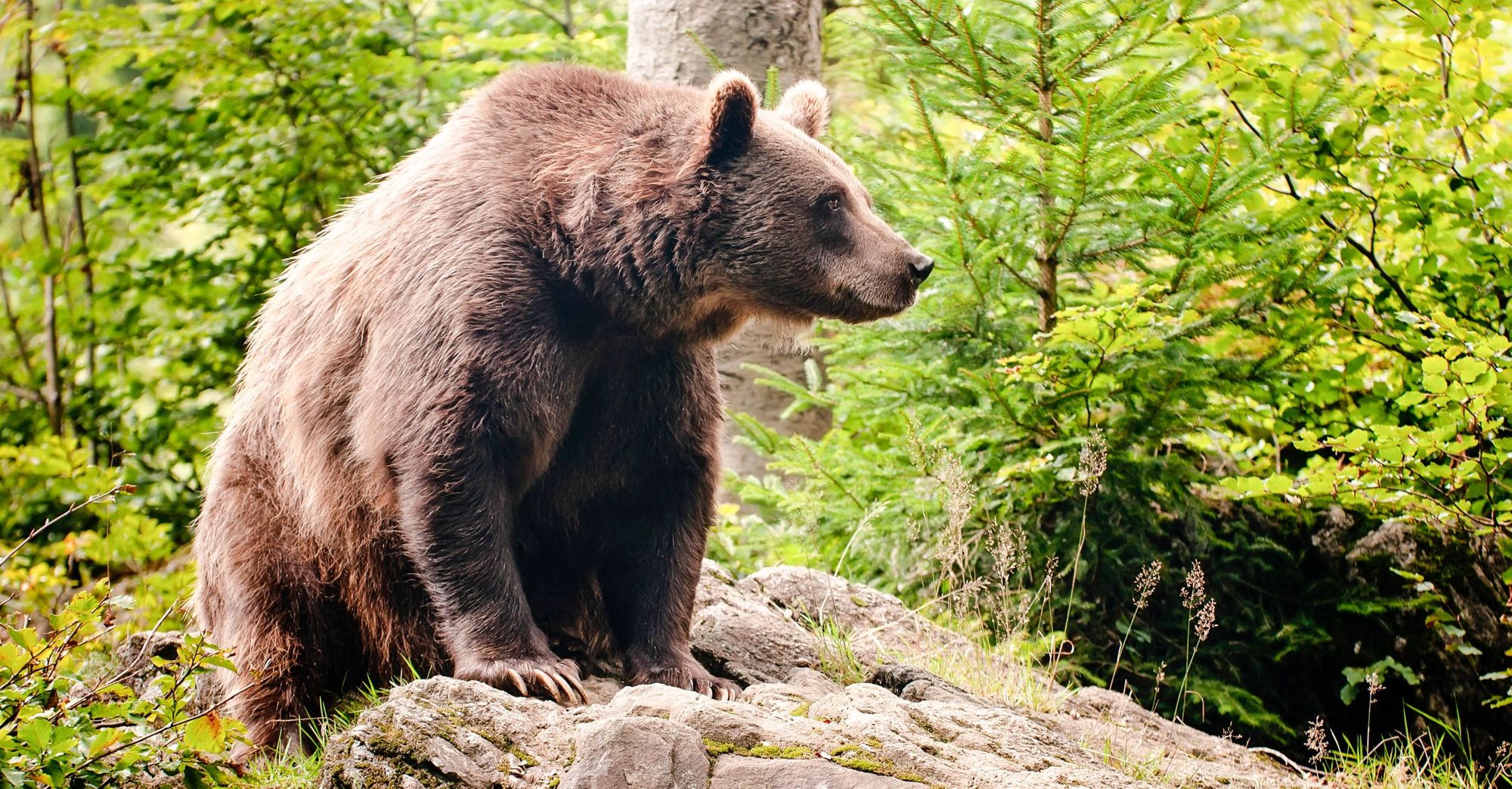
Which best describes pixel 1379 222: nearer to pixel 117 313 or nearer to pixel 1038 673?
pixel 1038 673

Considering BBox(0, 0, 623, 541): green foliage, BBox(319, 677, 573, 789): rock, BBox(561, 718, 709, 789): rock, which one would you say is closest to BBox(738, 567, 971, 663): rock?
BBox(319, 677, 573, 789): rock

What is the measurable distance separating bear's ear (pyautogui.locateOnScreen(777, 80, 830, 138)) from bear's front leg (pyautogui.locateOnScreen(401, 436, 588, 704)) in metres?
1.90

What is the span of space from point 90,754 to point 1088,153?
4030mm

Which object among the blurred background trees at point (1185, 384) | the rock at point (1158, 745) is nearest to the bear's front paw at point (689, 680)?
the blurred background trees at point (1185, 384)

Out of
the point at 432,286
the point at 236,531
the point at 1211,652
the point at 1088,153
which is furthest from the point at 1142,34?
the point at 236,531

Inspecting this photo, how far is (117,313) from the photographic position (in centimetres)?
939

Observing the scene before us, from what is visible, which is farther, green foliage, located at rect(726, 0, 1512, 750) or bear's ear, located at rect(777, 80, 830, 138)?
green foliage, located at rect(726, 0, 1512, 750)

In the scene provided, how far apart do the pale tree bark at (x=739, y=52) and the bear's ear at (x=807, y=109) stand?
6.46 ft

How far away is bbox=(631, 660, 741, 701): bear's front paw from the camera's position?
3955 mm

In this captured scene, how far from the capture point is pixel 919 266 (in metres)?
4.34

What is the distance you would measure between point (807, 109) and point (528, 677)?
2.45 meters

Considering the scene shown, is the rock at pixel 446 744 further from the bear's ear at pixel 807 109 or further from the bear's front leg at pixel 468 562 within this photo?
the bear's ear at pixel 807 109

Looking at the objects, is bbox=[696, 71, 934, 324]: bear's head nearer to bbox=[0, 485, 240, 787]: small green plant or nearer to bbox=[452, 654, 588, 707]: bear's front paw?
bbox=[452, 654, 588, 707]: bear's front paw

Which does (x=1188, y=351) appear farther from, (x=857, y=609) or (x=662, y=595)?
(x=662, y=595)
